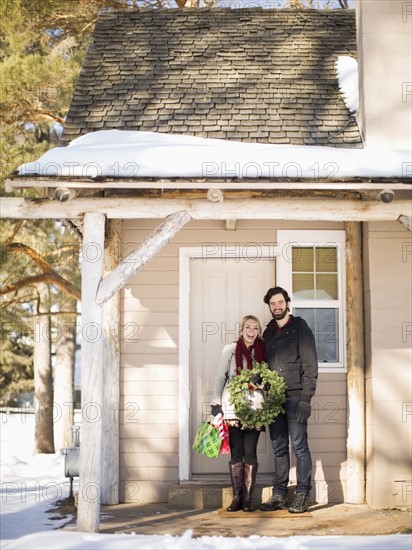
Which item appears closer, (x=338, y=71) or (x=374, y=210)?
(x=374, y=210)

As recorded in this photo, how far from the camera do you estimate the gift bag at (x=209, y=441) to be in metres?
7.63

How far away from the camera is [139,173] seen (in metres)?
6.93

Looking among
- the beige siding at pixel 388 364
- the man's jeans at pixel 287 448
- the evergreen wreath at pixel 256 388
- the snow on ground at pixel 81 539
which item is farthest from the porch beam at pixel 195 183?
the snow on ground at pixel 81 539

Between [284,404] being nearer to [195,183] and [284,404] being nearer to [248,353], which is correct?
[248,353]

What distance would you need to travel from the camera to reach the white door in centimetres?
888

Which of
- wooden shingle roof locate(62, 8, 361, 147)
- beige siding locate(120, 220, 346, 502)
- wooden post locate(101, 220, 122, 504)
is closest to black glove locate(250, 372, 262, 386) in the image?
beige siding locate(120, 220, 346, 502)

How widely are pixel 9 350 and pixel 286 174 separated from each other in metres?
26.6

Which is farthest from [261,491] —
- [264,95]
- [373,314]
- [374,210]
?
[264,95]

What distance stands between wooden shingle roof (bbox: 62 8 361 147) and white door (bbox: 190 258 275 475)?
1442 millimetres

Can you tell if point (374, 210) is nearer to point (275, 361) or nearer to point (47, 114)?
point (275, 361)

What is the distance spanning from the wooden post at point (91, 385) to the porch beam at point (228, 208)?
0.15 m

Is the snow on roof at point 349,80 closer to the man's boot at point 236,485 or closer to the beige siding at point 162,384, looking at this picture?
the beige siding at point 162,384

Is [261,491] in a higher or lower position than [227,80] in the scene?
lower

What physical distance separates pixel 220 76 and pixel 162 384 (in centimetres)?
383
